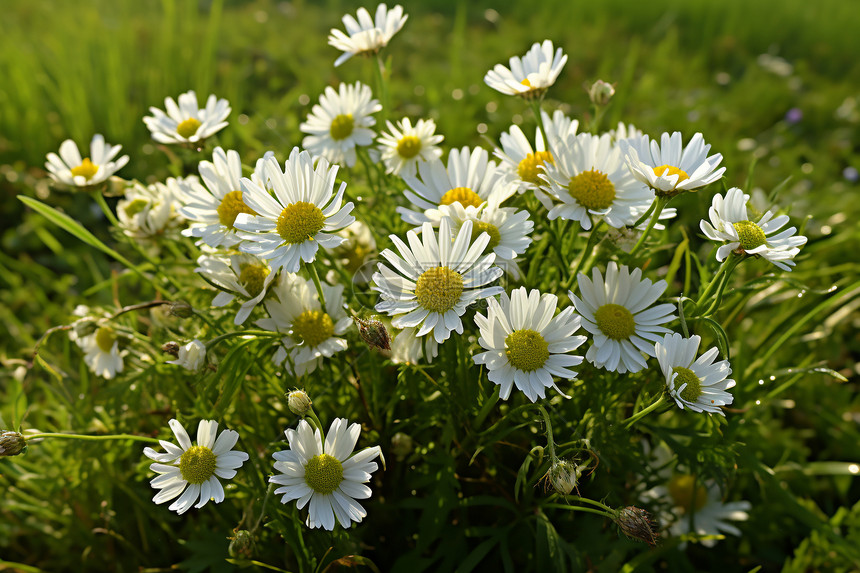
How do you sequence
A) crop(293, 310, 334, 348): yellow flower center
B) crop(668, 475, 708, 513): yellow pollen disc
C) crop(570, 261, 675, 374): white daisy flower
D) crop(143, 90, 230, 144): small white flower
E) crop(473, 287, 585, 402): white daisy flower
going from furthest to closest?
crop(668, 475, 708, 513): yellow pollen disc < crop(143, 90, 230, 144): small white flower < crop(293, 310, 334, 348): yellow flower center < crop(570, 261, 675, 374): white daisy flower < crop(473, 287, 585, 402): white daisy flower

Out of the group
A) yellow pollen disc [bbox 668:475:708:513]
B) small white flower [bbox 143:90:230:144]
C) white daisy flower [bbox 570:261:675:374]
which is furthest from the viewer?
yellow pollen disc [bbox 668:475:708:513]

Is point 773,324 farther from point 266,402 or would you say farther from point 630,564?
point 266,402

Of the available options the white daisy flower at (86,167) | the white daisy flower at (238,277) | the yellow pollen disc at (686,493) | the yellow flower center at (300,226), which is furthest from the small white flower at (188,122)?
the yellow pollen disc at (686,493)

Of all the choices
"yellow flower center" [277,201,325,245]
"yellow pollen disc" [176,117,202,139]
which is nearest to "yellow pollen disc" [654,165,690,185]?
"yellow flower center" [277,201,325,245]

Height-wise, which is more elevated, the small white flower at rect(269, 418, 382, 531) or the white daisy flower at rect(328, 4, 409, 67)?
the white daisy flower at rect(328, 4, 409, 67)

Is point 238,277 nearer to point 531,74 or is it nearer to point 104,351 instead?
point 104,351

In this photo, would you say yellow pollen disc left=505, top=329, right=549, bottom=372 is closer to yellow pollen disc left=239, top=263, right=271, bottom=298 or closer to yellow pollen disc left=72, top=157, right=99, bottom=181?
yellow pollen disc left=239, top=263, right=271, bottom=298
